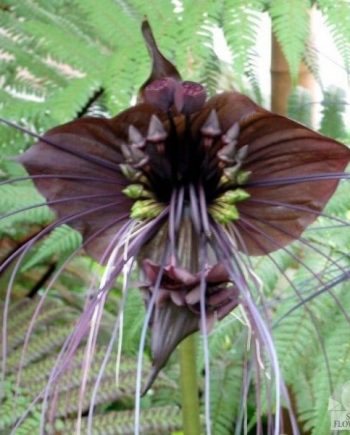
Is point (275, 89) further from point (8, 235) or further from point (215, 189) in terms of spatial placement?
point (215, 189)

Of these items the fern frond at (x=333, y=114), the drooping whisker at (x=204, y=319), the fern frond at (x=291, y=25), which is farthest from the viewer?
the fern frond at (x=333, y=114)

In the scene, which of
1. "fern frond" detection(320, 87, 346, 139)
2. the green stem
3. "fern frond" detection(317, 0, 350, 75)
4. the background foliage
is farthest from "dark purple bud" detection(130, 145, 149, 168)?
"fern frond" detection(320, 87, 346, 139)

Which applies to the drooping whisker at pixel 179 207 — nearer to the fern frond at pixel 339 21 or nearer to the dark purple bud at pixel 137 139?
the dark purple bud at pixel 137 139

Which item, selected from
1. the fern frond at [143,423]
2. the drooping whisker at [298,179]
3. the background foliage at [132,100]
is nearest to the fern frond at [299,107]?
the background foliage at [132,100]

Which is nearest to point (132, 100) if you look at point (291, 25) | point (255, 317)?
point (291, 25)

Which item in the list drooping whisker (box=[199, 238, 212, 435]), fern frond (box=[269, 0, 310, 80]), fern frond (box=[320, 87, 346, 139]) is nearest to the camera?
drooping whisker (box=[199, 238, 212, 435])

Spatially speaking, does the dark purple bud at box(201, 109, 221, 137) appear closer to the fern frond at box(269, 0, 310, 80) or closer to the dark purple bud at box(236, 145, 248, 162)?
the dark purple bud at box(236, 145, 248, 162)
